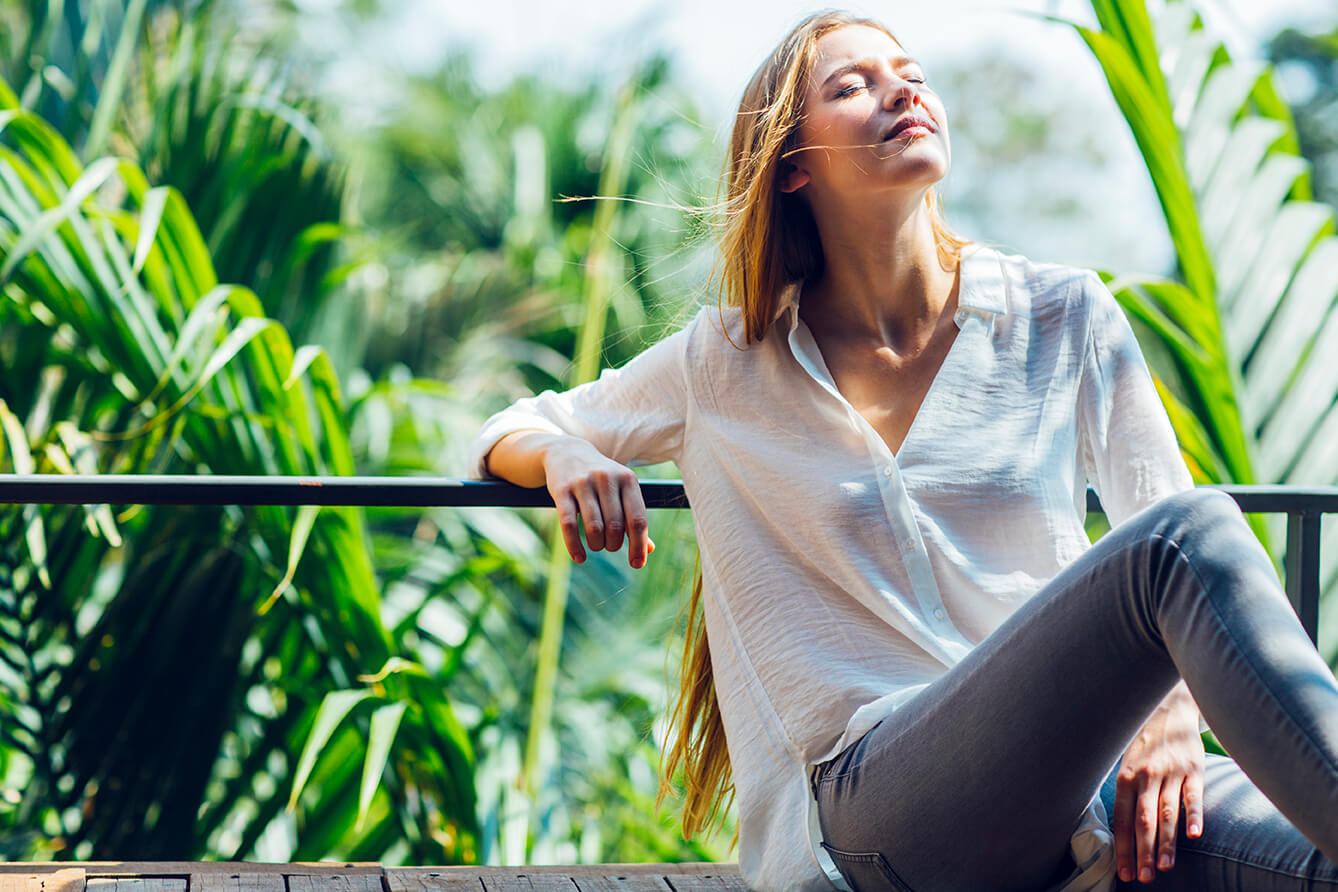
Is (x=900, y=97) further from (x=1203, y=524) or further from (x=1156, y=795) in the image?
(x=1156, y=795)

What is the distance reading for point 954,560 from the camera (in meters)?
1.13

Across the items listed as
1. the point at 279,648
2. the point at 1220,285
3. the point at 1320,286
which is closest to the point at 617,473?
the point at 279,648

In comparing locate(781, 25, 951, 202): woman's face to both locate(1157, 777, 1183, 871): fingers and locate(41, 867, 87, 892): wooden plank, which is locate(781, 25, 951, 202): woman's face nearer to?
locate(1157, 777, 1183, 871): fingers

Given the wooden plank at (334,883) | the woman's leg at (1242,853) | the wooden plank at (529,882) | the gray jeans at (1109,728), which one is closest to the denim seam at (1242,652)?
the gray jeans at (1109,728)

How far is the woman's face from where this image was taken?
1.21m

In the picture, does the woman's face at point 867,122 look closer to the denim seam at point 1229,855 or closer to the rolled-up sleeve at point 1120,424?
the rolled-up sleeve at point 1120,424

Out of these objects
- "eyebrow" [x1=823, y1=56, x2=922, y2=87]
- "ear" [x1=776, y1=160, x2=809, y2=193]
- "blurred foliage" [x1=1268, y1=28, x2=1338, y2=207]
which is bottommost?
"blurred foliage" [x1=1268, y1=28, x2=1338, y2=207]

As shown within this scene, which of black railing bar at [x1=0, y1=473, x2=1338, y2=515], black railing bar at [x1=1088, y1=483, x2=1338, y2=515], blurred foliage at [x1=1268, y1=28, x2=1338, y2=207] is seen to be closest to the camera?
black railing bar at [x1=0, y1=473, x2=1338, y2=515]

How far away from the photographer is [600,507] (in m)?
1.15

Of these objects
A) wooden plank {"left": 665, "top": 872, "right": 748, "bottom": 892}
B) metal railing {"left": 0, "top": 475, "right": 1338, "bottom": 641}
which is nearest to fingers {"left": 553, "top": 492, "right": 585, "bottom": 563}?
metal railing {"left": 0, "top": 475, "right": 1338, "bottom": 641}

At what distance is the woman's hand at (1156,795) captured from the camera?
97cm

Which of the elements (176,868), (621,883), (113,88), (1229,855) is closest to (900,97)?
(1229,855)

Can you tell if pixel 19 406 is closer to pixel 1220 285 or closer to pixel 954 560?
pixel 954 560

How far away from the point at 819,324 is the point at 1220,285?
0.89m
